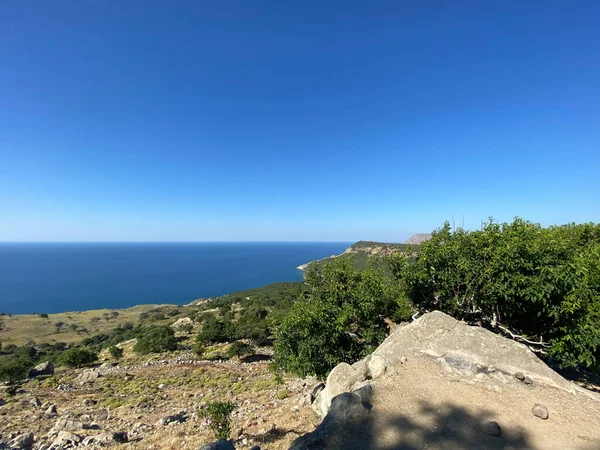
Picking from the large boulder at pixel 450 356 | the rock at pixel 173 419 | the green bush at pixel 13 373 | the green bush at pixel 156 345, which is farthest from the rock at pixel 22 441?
the green bush at pixel 156 345

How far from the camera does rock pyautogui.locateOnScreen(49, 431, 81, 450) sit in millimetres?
12344

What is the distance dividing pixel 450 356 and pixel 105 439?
14.9m

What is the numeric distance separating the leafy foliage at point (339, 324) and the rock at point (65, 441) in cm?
942

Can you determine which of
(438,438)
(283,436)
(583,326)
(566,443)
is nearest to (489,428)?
(438,438)

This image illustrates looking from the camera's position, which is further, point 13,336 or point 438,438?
point 13,336

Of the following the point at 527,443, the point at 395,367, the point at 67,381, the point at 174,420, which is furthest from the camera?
the point at 67,381

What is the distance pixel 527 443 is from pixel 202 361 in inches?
1222

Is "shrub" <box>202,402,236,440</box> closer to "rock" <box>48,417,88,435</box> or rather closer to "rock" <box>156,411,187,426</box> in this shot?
"rock" <box>156,411,187,426</box>

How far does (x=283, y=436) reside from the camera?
1021 cm

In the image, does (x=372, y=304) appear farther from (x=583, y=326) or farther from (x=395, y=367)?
(x=583, y=326)

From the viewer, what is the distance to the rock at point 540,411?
24.8 feet

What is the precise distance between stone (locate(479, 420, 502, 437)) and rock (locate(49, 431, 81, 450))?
15953mm

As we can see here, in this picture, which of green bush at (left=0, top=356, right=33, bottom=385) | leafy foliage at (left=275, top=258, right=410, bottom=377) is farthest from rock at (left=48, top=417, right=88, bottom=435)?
green bush at (left=0, top=356, right=33, bottom=385)

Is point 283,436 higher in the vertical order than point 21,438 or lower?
higher
